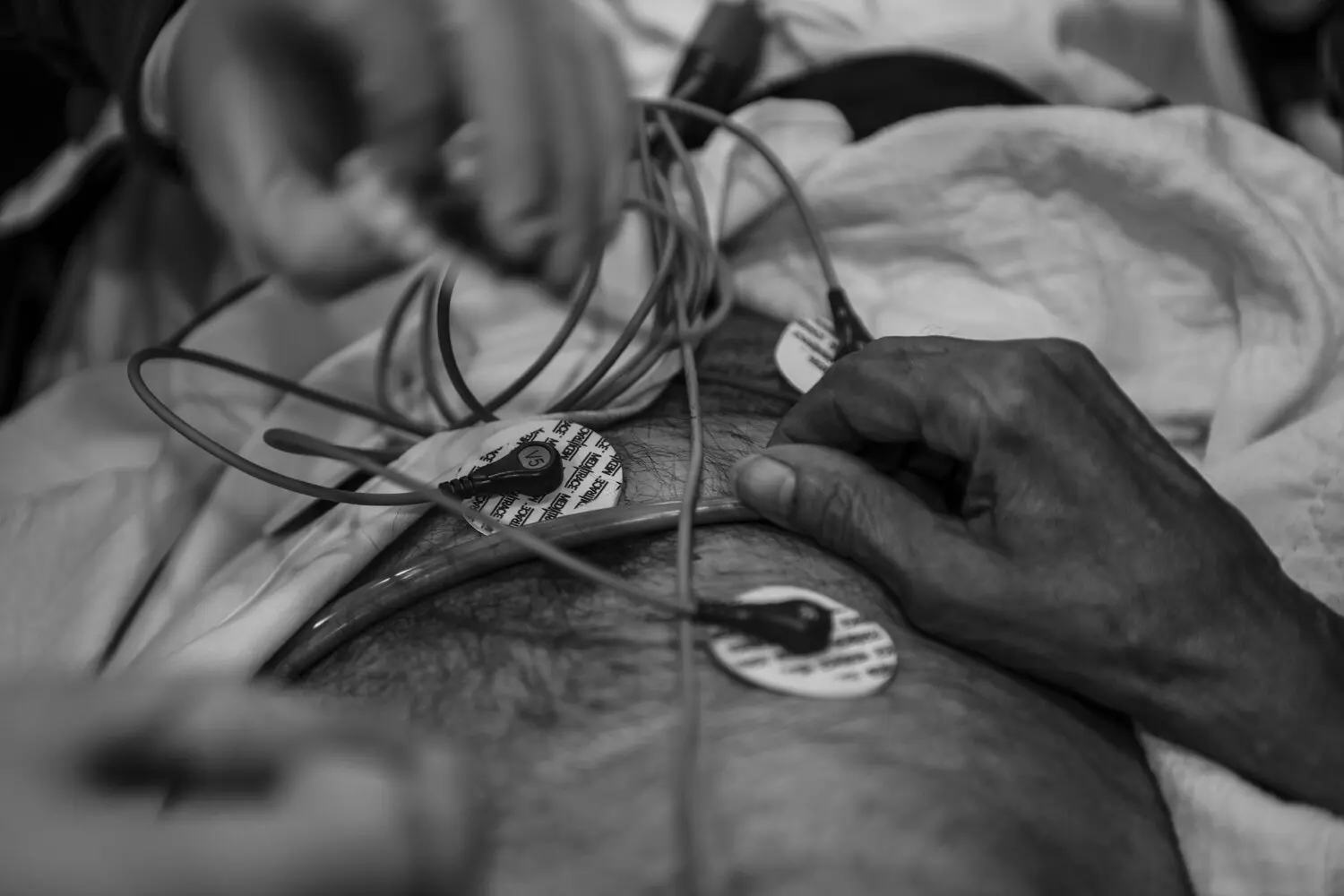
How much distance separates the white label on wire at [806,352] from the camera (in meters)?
0.67

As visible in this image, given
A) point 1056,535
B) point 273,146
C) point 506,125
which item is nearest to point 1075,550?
point 1056,535

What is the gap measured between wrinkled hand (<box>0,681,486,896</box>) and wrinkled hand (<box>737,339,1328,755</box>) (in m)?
0.27

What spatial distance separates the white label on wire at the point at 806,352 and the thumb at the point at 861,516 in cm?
14

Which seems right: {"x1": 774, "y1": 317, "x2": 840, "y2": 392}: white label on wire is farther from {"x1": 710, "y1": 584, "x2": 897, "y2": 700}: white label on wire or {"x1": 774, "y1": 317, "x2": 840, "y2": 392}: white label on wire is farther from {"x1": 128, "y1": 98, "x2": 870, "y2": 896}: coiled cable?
{"x1": 710, "y1": 584, "x2": 897, "y2": 700}: white label on wire

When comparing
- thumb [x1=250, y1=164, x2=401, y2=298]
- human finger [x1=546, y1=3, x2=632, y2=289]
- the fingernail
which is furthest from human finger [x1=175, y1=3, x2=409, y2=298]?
the fingernail

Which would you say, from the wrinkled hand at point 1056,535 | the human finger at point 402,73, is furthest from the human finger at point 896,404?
the human finger at point 402,73

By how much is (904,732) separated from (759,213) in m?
0.50

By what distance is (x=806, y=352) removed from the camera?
0.69 m

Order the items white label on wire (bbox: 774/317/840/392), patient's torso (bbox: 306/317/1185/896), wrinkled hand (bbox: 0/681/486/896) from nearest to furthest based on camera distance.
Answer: wrinkled hand (bbox: 0/681/486/896), patient's torso (bbox: 306/317/1185/896), white label on wire (bbox: 774/317/840/392)

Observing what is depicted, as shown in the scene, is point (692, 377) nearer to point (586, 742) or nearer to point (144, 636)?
point (586, 742)

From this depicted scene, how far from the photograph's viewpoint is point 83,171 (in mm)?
908

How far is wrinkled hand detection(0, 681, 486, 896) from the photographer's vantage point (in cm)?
29

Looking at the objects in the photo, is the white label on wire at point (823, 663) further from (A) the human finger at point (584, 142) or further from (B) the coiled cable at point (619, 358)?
(A) the human finger at point (584, 142)

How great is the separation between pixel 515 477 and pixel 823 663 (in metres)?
0.22
